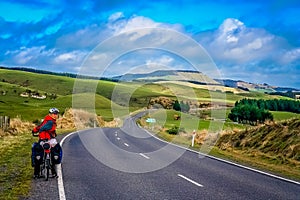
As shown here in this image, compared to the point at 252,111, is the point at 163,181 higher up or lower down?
higher up

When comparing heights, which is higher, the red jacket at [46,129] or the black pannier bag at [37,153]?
the red jacket at [46,129]

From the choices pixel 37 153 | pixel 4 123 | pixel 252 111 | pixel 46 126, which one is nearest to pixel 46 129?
pixel 46 126

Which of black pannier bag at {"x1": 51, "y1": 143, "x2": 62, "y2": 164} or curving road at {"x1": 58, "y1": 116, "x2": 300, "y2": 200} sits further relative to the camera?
black pannier bag at {"x1": 51, "y1": 143, "x2": 62, "y2": 164}

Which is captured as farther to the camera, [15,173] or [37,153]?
[15,173]

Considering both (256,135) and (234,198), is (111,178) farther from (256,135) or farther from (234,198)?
(256,135)

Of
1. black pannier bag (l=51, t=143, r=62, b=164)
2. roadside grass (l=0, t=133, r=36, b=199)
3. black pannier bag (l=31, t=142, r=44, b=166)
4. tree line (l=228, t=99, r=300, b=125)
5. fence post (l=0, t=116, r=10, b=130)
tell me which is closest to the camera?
roadside grass (l=0, t=133, r=36, b=199)

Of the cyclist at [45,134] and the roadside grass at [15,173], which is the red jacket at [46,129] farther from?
the roadside grass at [15,173]

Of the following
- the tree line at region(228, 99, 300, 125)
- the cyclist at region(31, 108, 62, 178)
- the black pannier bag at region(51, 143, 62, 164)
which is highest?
the cyclist at region(31, 108, 62, 178)

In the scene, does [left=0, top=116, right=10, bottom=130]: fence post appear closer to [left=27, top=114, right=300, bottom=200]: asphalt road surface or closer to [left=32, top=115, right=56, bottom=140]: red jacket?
[left=27, top=114, right=300, bottom=200]: asphalt road surface

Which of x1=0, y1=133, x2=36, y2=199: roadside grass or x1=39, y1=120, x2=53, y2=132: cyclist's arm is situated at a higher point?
x1=39, y1=120, x2=53, y2=132: cyclist's arm

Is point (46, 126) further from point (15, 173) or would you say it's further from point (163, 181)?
point (163, 181)

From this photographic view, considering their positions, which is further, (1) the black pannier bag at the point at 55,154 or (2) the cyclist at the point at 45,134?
(1) the black pannier bag at the point at 55,154

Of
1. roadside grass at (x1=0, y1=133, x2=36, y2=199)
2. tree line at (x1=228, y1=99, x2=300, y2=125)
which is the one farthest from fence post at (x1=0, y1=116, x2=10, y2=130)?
tree line at (x1=228, y1=99, x2=300, y2=125)

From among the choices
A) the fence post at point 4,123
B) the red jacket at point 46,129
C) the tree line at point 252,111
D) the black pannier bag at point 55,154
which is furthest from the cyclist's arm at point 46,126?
the tree line at point 252,111
